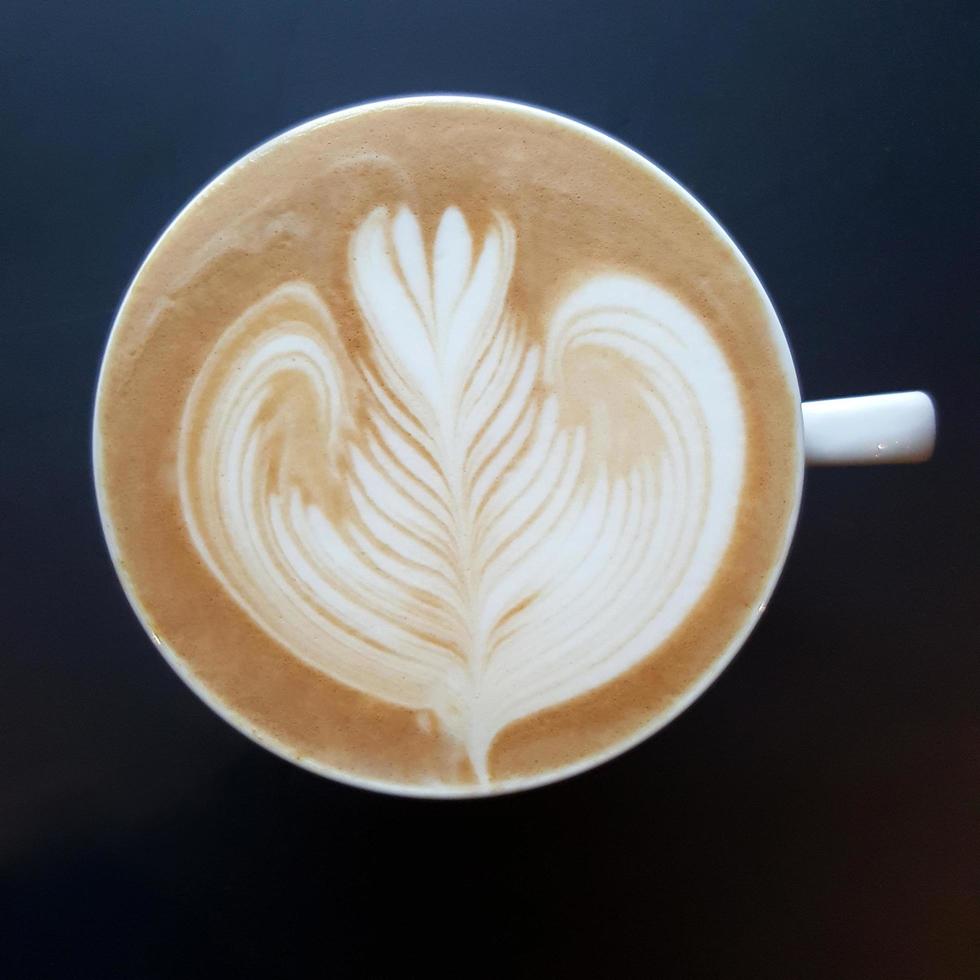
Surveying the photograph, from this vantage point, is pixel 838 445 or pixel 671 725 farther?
pixel 671 725

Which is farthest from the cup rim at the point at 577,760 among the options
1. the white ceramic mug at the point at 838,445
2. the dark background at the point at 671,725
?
the dark background at the point at 671,725

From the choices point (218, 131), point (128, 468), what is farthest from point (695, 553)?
point (218, 131)

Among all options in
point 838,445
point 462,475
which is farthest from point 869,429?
point 462,475

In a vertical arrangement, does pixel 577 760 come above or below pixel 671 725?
below

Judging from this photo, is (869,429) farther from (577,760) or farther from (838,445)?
(577,760)

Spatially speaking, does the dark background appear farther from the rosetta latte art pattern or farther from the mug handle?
the rosetta latte art pattern

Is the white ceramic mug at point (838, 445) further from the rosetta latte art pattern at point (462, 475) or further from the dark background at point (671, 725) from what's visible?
the dark background at point (671, 725)
